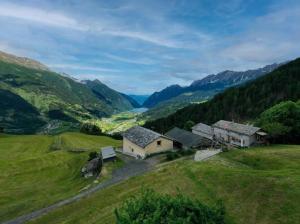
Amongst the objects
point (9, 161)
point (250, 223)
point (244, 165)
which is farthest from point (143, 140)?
point (250, 223)

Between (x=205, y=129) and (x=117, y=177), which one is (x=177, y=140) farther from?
(x=205, y=129)

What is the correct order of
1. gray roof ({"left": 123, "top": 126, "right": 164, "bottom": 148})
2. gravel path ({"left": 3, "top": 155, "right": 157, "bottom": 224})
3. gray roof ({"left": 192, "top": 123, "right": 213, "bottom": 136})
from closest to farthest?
gravel path ({"left": 3, "top": 155, "right": 157, "bottom": 224})
gray roof ({"left": 123, "top": 126, "right": 164, "bottom": 148})
gray roof ({"left": 192, "top": 123, "right": 213, "bottom": 136})

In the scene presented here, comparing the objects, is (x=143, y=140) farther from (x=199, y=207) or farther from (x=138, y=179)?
(x=199, y=207)

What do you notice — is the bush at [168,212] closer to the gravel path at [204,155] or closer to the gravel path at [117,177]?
the gravel path at [117,177]

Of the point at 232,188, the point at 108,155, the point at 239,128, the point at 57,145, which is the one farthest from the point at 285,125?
the point at 57,145

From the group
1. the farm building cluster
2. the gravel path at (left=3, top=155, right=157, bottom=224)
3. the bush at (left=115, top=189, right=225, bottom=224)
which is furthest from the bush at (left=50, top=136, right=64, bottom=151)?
the bush at (left=115, top=189, right=225, bottom=224)

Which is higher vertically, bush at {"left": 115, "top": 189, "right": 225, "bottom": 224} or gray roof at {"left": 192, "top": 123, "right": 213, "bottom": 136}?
gray roof at {"left": 192, "top": 123, "right": 213, "bottom": 136}

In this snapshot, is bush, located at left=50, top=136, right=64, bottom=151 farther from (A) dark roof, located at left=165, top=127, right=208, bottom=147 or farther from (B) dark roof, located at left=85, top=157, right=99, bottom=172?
(A) dark roof, located at left=165, top=127, right=208, bottom=147
